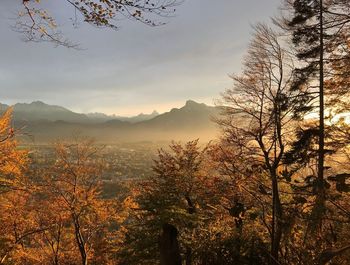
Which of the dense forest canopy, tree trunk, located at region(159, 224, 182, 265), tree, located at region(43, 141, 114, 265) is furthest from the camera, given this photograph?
tree, located at region(43, 141, 114, 265)

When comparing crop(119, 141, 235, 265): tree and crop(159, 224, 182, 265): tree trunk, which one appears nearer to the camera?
crop(159, 224, 182, 265): tree trunk

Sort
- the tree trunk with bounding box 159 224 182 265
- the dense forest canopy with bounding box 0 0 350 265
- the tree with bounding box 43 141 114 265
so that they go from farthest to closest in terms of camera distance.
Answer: the tree with bounding box 43 141 114 265 < the dense forest canopy with bounding box 0 0 350 265 < the tree trunk with bounding box 159 224 182 265

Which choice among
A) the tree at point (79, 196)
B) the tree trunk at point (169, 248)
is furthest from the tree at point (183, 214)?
the tree trunk at point (169, 248)

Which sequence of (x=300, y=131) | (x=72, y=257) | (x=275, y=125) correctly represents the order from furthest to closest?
(x=72, y=257) < (x=275, y=125) < (x=300, y=131)

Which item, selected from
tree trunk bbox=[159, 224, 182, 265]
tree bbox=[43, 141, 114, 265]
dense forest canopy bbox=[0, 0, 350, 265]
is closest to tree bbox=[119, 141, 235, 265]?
dense forest canopy bbox=[0, 0, 350, 265]

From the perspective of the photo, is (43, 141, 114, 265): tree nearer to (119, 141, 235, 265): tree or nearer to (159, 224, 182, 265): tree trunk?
(119, 141, 235, 265): tree

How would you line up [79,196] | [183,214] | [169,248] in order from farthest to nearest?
[79,196], [183,214], [169,248]

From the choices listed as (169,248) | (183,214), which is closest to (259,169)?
(183,214)

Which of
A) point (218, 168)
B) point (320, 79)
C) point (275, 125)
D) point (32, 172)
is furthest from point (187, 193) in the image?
point (32, 172)

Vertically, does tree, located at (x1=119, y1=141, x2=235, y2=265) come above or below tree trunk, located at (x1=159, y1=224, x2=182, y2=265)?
below

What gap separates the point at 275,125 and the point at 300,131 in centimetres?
131

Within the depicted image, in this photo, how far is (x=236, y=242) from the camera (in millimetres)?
14312

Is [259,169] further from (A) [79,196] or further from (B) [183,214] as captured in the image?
(A) [79,196]

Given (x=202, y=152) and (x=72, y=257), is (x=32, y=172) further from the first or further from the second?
(x=202, y=152)
